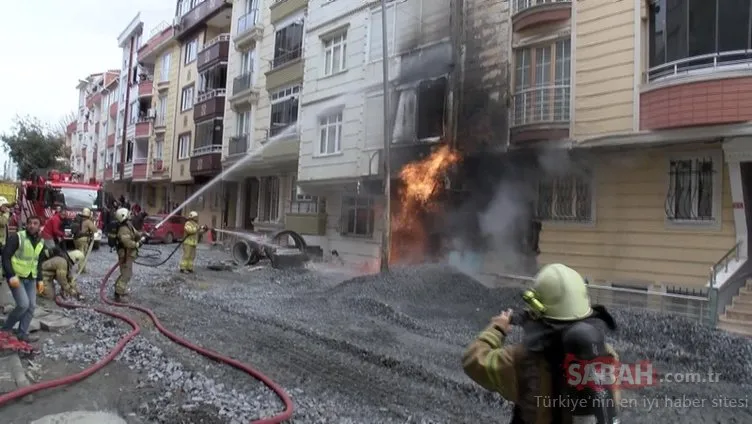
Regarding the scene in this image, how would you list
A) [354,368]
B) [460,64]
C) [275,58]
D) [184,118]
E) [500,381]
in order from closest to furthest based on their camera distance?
[500,381] < [354,368] < [460,64] < [275,58] < [184,118]

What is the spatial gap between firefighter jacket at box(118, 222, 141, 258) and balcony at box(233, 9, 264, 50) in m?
16.4

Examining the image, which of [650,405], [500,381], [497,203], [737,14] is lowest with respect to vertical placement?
[650,405]

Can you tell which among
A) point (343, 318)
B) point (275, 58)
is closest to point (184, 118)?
point (275, 58)

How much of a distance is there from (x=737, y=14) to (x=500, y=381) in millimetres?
9619

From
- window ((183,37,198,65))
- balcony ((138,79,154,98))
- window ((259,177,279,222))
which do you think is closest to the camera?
window ((259,177,279,222))

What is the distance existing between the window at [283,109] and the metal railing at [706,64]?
1436cm

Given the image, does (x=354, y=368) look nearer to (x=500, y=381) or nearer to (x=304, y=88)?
(x=500, y=381)

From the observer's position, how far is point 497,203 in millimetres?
13414

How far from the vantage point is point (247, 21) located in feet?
85.0

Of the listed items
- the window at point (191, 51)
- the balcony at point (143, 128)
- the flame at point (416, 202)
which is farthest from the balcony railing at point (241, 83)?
the flame at point (416, 202)

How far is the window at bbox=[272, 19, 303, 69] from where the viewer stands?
2178 cm

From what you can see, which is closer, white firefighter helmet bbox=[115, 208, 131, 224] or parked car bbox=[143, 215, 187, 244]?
white firefighter helmet bbox=[115, 208, 131, 224]

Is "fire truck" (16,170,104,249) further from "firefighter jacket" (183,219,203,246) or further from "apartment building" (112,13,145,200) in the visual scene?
"apartment building" (112,13,145,200)

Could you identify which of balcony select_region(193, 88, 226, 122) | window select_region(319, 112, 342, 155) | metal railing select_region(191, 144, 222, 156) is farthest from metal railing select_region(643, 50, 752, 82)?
balcony select_region(193, 88, 226, 122)
